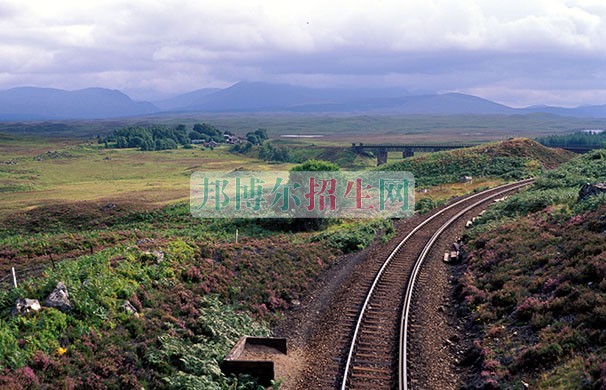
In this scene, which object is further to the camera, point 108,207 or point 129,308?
point 108,207

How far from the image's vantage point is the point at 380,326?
61.7 feet

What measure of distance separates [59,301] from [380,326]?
11286 millimetres

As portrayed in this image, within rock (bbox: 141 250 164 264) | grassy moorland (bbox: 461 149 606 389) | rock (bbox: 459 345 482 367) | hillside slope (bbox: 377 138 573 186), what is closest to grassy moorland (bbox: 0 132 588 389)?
rock (bbox: 141 250 164 264)

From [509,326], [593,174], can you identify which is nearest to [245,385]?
[509,326]

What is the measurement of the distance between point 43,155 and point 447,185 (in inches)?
4673

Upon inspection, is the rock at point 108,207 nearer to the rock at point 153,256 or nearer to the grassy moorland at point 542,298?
the rock at point 153,256

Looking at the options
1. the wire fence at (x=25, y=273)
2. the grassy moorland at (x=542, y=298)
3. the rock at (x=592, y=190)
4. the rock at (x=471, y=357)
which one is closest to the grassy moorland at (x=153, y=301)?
the wire fence at (x=25, y=273)

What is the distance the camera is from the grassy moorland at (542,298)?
13.8 m

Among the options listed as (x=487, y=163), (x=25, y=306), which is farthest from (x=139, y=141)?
(x=25, y=306)

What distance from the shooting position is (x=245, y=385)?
14875mm

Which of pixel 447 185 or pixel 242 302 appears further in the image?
pixel 447 185

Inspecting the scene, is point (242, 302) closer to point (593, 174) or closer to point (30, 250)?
point (30, 250)

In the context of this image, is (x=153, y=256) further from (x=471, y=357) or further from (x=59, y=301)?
(x=471, y=357)

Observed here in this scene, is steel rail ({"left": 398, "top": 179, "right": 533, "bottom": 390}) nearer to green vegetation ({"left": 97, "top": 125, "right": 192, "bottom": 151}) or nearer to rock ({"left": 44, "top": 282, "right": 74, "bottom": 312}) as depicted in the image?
rock ({"left": 44, "top": 282, "right": 74, "bottom": 312})
